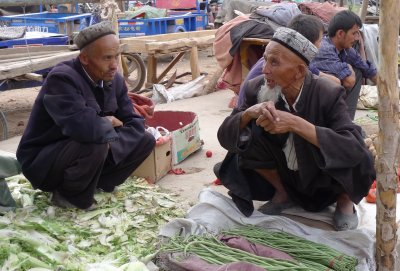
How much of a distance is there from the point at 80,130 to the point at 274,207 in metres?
1.28

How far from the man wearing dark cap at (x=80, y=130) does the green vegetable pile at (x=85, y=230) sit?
0.48 feet

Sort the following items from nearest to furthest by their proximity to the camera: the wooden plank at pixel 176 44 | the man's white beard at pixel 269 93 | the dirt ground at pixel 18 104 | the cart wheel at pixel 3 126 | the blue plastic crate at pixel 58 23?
1. the man's white beard at pixel 269 93
2. the cart wheel at pixel 3 126
3. the dirt ground at pixel 18 104
4. the wooden plank at pixel 176 44
5. the blue plastic crate at pixel 58 23

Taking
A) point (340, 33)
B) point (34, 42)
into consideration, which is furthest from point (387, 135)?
point (34, 42)

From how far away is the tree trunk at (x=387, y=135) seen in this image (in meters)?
2.70

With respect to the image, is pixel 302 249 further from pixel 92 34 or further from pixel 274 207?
pixel 92 34

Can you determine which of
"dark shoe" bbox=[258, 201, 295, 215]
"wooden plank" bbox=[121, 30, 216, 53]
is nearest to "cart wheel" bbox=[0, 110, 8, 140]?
"wooden plank" bbox=[121, 30, 216, 53]

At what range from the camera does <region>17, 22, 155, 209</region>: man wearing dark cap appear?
328cm

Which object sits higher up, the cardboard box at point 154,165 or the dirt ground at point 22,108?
the cardboard box at point 154,165

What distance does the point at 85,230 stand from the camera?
324 centimetres

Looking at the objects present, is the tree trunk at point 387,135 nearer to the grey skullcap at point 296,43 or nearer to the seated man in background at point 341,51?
the grey skullcap at point 296,43

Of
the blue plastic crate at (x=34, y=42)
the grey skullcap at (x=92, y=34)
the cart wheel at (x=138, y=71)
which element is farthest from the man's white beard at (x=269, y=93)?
the cart wheel at (x=138, y=71)

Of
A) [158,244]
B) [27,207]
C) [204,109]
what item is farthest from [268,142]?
[204,109]

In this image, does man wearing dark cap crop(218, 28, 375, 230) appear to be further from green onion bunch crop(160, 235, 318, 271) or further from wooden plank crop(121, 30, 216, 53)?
wooden plank crop(121, 30, 216, 53)

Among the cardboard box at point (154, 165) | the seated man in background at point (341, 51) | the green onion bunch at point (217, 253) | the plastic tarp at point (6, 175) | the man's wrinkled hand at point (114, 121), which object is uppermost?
the seated man in background at point (341, 51)
